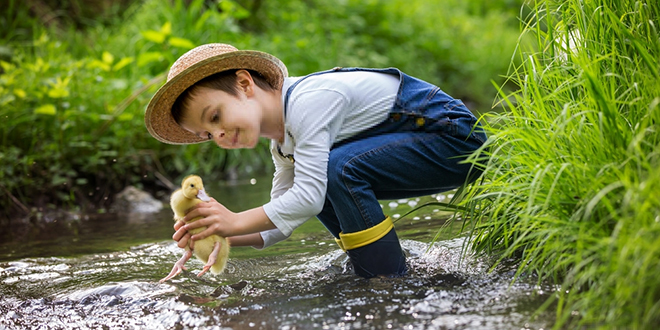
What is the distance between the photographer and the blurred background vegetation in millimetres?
4480

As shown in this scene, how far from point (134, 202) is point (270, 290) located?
9.30ft

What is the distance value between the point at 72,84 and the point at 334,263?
3205 mm

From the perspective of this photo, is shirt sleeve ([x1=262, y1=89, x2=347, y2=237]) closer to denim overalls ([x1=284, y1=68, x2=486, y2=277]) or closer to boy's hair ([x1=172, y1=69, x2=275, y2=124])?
denim overalls ([x1=284, y1=68, x2=486, y2=277])

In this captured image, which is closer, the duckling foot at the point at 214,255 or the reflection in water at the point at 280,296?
the reflection in water at the point at 280,296

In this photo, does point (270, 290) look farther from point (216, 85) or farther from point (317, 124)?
point (216, 85)

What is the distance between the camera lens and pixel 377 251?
223 cm

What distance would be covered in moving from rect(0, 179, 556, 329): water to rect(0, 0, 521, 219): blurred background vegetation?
67 cm

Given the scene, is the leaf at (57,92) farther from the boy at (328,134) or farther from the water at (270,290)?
the boy at (328,134)

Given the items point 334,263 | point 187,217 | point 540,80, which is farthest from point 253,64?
point 540,80

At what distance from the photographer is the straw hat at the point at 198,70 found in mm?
2230

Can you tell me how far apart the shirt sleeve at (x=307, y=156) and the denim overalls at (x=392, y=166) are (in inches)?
2.5

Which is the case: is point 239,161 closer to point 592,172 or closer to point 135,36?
point 135,36

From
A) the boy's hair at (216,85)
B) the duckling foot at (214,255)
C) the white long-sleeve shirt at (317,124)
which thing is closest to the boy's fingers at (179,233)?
the duckling foot at (214,255)

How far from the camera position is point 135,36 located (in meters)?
7.09
